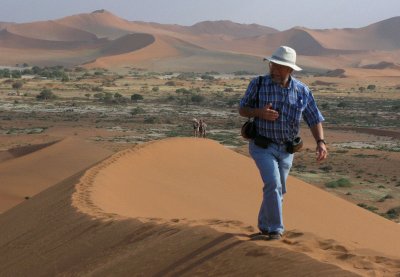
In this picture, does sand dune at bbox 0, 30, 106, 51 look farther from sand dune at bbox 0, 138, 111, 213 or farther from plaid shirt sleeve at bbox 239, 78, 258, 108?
plaid shirt sleeve at bbox 239, 78, 258, 108

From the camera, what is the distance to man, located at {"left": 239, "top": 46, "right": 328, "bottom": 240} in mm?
5449

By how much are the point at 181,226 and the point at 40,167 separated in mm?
12576

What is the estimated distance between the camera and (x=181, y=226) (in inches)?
252

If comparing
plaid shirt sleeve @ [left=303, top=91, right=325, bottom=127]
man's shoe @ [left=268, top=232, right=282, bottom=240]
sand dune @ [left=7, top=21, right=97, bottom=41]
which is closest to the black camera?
plaid shirt sleeve @ [left=303, top=91, right=325, bottom=127]

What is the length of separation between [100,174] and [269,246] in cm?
642

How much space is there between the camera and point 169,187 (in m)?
11.4

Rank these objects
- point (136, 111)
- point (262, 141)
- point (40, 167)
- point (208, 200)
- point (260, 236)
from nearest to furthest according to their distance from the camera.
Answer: point (262, 141) < point (260, 236) < point (208, 200) < point (40, 167) < point (136, 111)

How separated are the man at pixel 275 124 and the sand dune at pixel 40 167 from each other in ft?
31.6

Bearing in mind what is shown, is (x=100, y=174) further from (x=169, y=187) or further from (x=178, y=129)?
(x=178, y=129)

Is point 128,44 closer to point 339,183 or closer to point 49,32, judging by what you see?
point 49,32

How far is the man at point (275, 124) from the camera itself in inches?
215

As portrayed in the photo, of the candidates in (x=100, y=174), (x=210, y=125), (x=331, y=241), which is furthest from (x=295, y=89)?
(x=210, y=125)

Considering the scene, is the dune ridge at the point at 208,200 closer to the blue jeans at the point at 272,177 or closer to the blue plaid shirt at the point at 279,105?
the blue jeans at the point at 272,177

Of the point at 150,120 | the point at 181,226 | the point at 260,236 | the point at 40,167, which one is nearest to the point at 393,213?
the point at 40,167
